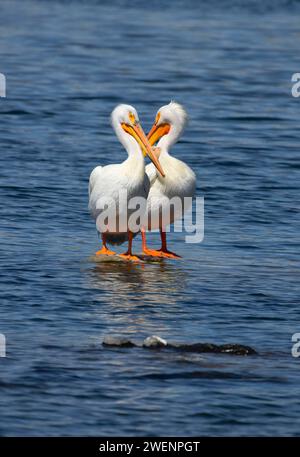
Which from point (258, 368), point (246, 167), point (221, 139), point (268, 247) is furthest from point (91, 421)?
point (221, 139)

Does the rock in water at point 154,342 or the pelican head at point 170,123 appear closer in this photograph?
the rock in water at point 154,342

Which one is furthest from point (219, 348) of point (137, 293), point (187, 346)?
point (137, 293)

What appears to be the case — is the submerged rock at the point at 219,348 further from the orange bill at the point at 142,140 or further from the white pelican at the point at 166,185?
the orange bill at the point at 142,140

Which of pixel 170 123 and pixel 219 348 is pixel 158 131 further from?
pixel 219 348

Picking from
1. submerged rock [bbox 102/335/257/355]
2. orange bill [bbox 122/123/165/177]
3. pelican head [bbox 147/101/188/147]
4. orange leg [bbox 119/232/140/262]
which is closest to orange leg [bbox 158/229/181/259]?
orange leg [bbox 119/232/140/262]

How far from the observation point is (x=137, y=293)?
35.7ft

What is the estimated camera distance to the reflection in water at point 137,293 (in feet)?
32.7

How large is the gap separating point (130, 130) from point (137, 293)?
81.0 inches

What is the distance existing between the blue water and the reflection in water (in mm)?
23

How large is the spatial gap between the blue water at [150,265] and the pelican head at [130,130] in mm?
1080

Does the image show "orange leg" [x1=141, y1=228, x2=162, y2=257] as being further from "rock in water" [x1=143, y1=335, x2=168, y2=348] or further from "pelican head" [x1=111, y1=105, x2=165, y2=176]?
"rock in water" [x1=143, y1=335, x2=168, y2=348]

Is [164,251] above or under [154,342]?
above

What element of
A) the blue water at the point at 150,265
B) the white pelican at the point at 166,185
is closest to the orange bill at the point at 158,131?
the white pelican at the point at 166,185

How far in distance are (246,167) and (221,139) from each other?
2195 mm
